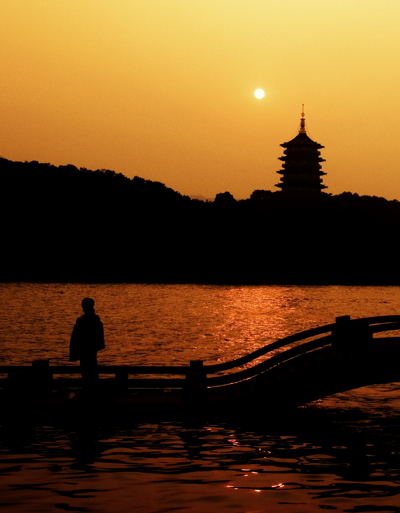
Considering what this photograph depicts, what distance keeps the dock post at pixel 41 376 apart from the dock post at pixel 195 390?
264cm

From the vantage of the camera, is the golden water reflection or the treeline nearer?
the golden water reflection

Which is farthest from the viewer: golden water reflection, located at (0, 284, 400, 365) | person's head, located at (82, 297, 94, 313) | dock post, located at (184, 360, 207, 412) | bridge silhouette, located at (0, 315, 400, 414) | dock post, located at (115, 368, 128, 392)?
golden water reflection, located at (0, 284, 400, 365)

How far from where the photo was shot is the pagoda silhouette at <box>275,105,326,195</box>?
174250 mm

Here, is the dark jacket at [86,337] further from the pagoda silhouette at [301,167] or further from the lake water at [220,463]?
the pagoda silhouette at [301,167]

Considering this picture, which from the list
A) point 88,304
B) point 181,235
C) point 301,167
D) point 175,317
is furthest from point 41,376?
point 301,167

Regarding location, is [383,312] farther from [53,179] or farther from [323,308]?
[53,179]

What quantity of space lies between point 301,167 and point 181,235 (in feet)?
98.4

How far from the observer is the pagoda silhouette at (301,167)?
572ft

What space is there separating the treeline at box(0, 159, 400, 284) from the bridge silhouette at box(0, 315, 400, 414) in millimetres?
124358

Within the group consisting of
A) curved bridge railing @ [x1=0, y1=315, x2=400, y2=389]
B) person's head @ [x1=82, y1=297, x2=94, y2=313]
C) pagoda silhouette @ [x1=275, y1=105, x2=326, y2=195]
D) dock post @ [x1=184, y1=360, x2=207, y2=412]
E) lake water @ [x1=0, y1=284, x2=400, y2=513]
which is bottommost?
lake water @ [x1=0, y1=284, x2=400, y2=513]

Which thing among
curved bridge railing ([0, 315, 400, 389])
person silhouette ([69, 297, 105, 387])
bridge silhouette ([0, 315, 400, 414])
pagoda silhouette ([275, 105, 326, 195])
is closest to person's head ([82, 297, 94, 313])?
person silhouette ([69, 297, 105, 387])

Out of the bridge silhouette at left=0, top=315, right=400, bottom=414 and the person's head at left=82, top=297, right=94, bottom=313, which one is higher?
the person's head at left=82, top=297, right=94, bottom=313

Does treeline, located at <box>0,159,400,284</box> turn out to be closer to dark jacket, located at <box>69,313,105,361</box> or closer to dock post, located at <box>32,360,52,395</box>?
dock post, located at <box>32,360,52,395</box>

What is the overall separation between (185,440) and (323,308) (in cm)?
8186
